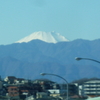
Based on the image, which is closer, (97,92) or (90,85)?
(97,92)

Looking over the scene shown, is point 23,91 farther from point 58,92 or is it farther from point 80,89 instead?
point 80,89

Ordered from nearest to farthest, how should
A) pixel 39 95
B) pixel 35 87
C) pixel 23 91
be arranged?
pixel 39 95, pixel 23 91, pixel 35 87

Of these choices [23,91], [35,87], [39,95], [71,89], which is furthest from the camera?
[71,89]

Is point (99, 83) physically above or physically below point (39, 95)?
above

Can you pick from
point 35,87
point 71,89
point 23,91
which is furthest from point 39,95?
point 71,89

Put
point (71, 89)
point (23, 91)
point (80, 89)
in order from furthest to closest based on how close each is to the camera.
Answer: point (80, 89) < point (71, 89) < point (23, 91)

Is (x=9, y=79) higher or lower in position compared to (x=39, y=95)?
higher

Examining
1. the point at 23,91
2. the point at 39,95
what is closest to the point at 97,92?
the point at 23,91

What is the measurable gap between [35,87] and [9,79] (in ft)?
134

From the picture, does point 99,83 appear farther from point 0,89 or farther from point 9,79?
point 0,89

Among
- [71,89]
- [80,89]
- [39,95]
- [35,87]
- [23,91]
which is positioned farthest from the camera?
[80,89]

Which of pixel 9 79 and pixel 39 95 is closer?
pixel 39 95

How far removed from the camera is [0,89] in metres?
140

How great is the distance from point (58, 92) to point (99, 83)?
45.7 meters
